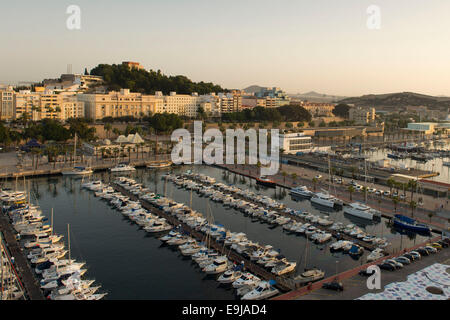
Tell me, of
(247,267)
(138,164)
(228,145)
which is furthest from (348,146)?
(247,267)

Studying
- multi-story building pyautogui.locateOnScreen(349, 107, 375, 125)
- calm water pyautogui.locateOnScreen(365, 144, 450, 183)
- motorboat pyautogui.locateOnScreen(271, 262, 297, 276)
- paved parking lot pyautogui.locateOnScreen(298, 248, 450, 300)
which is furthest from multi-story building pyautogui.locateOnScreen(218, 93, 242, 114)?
paved parking lot pyautogui.locateOnScreen(298, 248, 450, 300)

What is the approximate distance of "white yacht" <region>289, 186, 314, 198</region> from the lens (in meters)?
20.2

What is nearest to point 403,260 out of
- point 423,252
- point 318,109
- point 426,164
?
point 423,252

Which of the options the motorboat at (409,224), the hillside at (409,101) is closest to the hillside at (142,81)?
the motorboat at (409,224)

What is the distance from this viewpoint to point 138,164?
92.4ft

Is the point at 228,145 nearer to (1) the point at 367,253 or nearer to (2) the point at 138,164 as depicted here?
(2) the point at 138,164

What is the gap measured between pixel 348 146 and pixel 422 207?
25.7 metres

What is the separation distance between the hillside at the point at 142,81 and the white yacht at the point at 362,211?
46313 mm

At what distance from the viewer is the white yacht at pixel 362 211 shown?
16703 millimetres

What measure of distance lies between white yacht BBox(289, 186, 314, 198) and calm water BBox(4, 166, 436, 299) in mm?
438

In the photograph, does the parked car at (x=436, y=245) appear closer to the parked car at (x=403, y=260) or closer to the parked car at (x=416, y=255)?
the parked car at (x=416, y=255)

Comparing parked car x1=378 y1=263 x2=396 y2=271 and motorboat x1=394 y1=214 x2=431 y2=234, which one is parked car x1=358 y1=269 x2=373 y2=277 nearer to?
parked car x1=378 y1=263 x2=396 y2=271

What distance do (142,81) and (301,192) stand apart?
147 feet

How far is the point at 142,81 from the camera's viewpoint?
2341 inches
